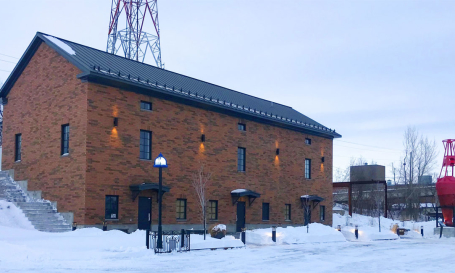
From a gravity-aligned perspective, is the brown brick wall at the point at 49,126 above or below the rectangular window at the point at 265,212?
above

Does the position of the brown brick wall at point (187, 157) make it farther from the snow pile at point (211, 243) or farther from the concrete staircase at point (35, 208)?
the snow pile at point (211, 243)

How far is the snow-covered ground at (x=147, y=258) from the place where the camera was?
1673 centimetres

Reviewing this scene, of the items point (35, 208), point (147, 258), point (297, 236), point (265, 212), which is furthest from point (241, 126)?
point (147, 258)

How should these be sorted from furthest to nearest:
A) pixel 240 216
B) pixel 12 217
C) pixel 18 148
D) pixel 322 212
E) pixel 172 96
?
pixel 322 212 → pixel 240 216 → pixel 18 148 → pixel 172 96 → pixel 12 217

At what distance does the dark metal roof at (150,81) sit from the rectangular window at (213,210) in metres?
6.23

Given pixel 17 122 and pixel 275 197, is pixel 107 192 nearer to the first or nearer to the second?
pixel 17 122

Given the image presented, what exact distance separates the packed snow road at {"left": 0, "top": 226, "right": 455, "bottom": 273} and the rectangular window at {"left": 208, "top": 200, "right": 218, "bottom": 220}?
30.5ft

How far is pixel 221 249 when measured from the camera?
78.5 feet

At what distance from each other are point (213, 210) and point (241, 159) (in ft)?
15.4

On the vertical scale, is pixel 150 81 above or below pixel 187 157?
above

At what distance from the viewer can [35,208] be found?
2822 centimetres

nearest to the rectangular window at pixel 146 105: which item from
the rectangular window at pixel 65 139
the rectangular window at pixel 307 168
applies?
the rectangular window at pixel 65 139

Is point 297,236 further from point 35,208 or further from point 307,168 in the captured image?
point 35,208

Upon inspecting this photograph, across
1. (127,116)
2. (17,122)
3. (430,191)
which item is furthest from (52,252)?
(430,191)
